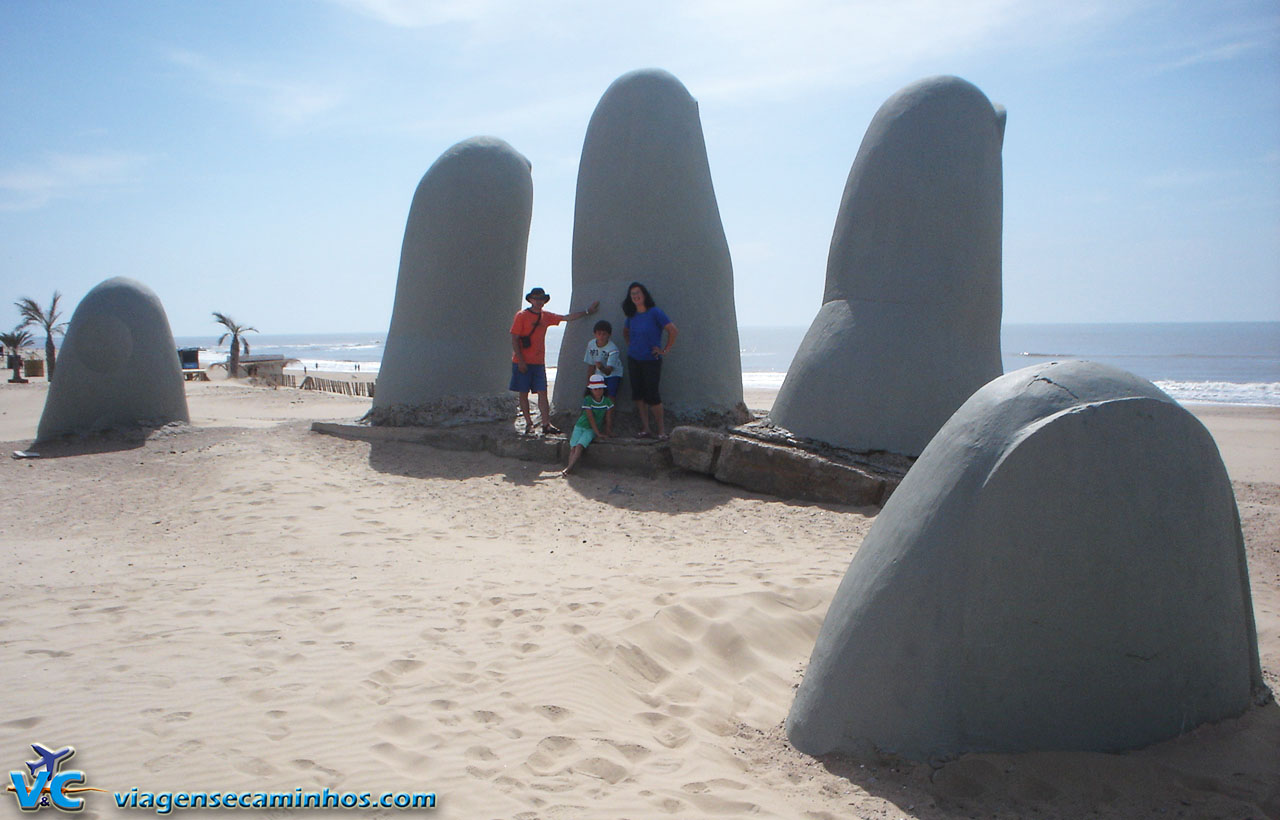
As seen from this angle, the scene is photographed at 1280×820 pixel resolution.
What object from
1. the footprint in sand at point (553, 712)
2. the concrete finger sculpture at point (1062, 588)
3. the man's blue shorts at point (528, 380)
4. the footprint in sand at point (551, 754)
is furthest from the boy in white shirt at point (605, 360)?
the concrete finger sculpture at point (1062, 588)

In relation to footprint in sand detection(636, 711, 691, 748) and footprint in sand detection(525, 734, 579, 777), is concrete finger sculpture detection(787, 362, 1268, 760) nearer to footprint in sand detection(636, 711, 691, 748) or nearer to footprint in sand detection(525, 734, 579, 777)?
footprint in sand detection(636, 711, 691, 748)

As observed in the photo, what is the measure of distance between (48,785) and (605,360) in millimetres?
5355

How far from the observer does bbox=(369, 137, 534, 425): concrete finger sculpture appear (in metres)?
8.56

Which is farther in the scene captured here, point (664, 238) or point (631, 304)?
point (664, 238)

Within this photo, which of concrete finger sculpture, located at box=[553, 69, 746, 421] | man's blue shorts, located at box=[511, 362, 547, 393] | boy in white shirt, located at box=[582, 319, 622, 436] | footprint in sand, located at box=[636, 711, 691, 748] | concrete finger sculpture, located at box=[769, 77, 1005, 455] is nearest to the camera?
footprint in sand, located at box=[636, 711, 691, 748]

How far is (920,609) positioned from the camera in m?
2.45

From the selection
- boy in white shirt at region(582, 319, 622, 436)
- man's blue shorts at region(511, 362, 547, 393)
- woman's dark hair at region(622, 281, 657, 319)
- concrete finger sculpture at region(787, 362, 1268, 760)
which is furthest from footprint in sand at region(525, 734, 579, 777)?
man's blue shorts at region(511, 362, 547, 393)

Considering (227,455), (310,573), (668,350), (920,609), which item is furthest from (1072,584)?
(227,455)

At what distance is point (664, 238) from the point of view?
769cm

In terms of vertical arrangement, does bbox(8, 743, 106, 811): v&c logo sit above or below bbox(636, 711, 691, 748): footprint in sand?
below

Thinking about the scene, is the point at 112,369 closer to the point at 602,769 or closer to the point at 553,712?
the point at 553,712

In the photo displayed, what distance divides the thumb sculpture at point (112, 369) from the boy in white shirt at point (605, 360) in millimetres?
5233

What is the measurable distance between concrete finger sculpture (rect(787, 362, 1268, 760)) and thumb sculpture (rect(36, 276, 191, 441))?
9163 millimetres

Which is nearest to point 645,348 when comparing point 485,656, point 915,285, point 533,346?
point 533,346
